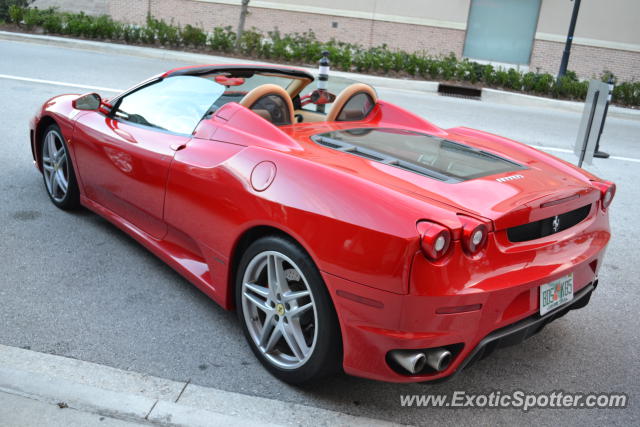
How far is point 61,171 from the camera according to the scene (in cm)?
503

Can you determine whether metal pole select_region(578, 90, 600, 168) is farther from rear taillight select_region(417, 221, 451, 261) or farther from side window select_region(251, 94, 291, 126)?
rear taillight select_region(417, 221, 451, 261)

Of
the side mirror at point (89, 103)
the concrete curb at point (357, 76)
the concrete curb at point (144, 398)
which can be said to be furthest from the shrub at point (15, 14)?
the concrete curb at point (144, 398)

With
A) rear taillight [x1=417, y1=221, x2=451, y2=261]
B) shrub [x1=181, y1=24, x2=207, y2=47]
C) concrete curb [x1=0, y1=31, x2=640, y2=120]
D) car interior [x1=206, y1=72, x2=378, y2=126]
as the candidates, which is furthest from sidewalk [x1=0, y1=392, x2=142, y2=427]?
shrub [x1=181, y1=24, x2=207, y2=47]

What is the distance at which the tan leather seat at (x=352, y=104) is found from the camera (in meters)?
4.25

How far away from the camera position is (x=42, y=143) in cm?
530

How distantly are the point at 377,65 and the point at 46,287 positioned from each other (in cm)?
1359

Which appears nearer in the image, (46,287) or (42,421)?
(42,421)

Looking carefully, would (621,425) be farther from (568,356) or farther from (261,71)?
(261,71)

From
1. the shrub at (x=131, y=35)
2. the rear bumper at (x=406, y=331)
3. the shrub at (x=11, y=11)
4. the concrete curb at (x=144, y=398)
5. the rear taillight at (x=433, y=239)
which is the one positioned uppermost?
the shrub at (x=11, y=11)

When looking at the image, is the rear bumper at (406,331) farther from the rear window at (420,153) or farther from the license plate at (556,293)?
the rear window at (420,153)

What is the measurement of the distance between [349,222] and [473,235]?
510 millimetres

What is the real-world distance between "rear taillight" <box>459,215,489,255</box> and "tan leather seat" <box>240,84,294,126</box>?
5.38 ft

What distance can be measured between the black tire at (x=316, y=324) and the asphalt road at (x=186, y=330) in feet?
0.41

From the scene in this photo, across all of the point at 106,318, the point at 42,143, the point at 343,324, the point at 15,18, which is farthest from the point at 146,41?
the point at 343,324
